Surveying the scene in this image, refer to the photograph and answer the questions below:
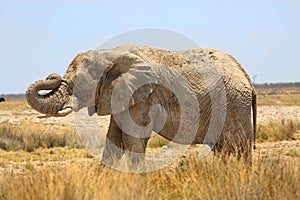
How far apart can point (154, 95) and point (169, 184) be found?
1896 millimetres

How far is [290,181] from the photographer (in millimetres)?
6656

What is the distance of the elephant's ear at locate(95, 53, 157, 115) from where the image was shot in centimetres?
866

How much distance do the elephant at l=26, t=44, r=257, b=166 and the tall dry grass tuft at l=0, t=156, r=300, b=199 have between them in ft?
3.44

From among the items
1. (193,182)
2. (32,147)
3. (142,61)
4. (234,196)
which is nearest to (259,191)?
(234,196)

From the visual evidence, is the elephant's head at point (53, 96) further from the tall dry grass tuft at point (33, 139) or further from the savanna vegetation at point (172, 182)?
the tall dry grass tuft at point (33, 139)

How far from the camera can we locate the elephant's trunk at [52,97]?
791 centimetres

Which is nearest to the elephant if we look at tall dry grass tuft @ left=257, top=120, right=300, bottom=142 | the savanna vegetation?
the savanna vegetation

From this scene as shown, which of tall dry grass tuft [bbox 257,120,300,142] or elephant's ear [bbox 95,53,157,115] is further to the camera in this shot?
tall dry grass tuft [bbox 257,120,300,142]

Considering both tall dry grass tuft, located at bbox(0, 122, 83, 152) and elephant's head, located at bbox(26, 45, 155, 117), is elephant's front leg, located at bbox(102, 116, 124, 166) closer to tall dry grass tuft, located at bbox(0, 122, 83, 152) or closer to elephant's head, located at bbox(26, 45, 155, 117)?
elephant's head, located at bbox(26, 45, 155, 117)

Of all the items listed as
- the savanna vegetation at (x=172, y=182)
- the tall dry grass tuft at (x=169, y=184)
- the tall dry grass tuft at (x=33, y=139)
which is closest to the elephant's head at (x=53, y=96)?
the savanna vegetation at (x=172, y=182)

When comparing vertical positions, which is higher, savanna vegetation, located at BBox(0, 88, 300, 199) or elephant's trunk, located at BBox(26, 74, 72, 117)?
elephant's trunk, located at BBox(26, 74, 72, 117)

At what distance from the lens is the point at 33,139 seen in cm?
1681

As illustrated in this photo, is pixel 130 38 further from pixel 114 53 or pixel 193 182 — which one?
pixel 193 182

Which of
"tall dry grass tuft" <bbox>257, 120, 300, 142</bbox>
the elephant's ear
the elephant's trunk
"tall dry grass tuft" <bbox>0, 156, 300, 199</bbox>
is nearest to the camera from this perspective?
"tall dry grass tuft" <bbox>0, 156, 300, 199</bbox>
